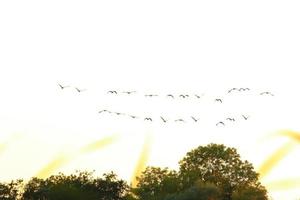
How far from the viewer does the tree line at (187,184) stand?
290 ft

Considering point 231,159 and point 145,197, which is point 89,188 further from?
point 231,159

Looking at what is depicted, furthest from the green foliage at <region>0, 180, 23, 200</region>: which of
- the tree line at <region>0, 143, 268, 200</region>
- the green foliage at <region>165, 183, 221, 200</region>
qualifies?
the green foliage at <region>165, 183, 221, 200</region>

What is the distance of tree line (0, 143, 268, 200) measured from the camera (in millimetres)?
88500

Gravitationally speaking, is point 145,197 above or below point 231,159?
below

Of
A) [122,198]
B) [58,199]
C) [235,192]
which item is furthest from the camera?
[122,198]

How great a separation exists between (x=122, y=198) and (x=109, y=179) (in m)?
4.97

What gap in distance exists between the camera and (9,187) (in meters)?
111

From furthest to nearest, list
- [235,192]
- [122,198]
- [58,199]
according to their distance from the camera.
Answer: [122,198], [58,199], [235,192]

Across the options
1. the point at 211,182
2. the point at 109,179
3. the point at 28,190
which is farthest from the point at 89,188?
the point at 211,182

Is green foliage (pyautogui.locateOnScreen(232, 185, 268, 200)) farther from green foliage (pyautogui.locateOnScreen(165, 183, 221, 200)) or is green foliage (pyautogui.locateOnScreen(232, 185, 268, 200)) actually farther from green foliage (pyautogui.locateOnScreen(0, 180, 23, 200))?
green foliage (pyautogui.locateOnScreen(0, 180, 23, 200))

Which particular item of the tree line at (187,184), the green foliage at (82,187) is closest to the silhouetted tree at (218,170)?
the tree line at (187,184)

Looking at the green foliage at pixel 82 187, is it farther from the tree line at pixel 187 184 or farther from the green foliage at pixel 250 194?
the green foliage at pixel 250 194

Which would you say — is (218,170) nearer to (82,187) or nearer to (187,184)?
(187,184)

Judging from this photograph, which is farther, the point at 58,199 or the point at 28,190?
the point at 28,190
